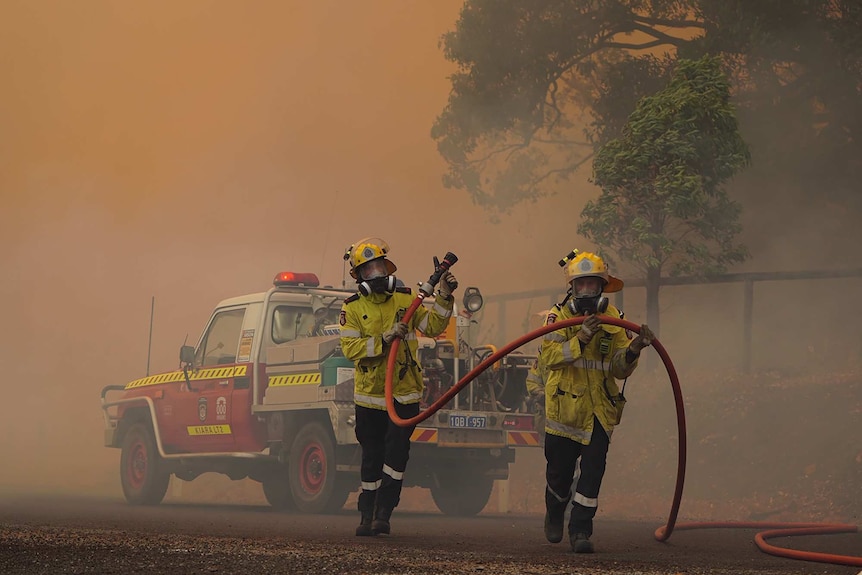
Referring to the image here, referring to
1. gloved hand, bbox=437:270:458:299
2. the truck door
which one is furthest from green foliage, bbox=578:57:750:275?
gloved hand, bbox=437:270:458:299

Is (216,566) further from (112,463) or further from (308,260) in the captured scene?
(308,260)

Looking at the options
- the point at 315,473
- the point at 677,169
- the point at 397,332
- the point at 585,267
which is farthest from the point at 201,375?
the point at 677,169

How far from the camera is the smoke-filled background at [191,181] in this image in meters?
29.3

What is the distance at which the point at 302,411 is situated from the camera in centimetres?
1224

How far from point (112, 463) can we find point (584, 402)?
18849 mm

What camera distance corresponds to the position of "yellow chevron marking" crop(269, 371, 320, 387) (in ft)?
38.7

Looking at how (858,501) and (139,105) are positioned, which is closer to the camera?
(858,501)

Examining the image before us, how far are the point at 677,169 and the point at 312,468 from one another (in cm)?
863

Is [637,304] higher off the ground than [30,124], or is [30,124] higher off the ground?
[30,124]

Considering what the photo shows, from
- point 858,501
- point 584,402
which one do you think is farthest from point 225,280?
point 584,402

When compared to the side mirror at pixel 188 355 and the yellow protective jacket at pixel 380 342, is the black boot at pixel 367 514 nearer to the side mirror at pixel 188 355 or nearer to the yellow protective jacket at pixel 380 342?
the yellow protective jacket at pixel 380 342

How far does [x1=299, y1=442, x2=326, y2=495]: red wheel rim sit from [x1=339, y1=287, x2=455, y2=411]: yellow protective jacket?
3275 millimetres

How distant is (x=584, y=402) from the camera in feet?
25.6

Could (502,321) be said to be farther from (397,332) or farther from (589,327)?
(589,327)
